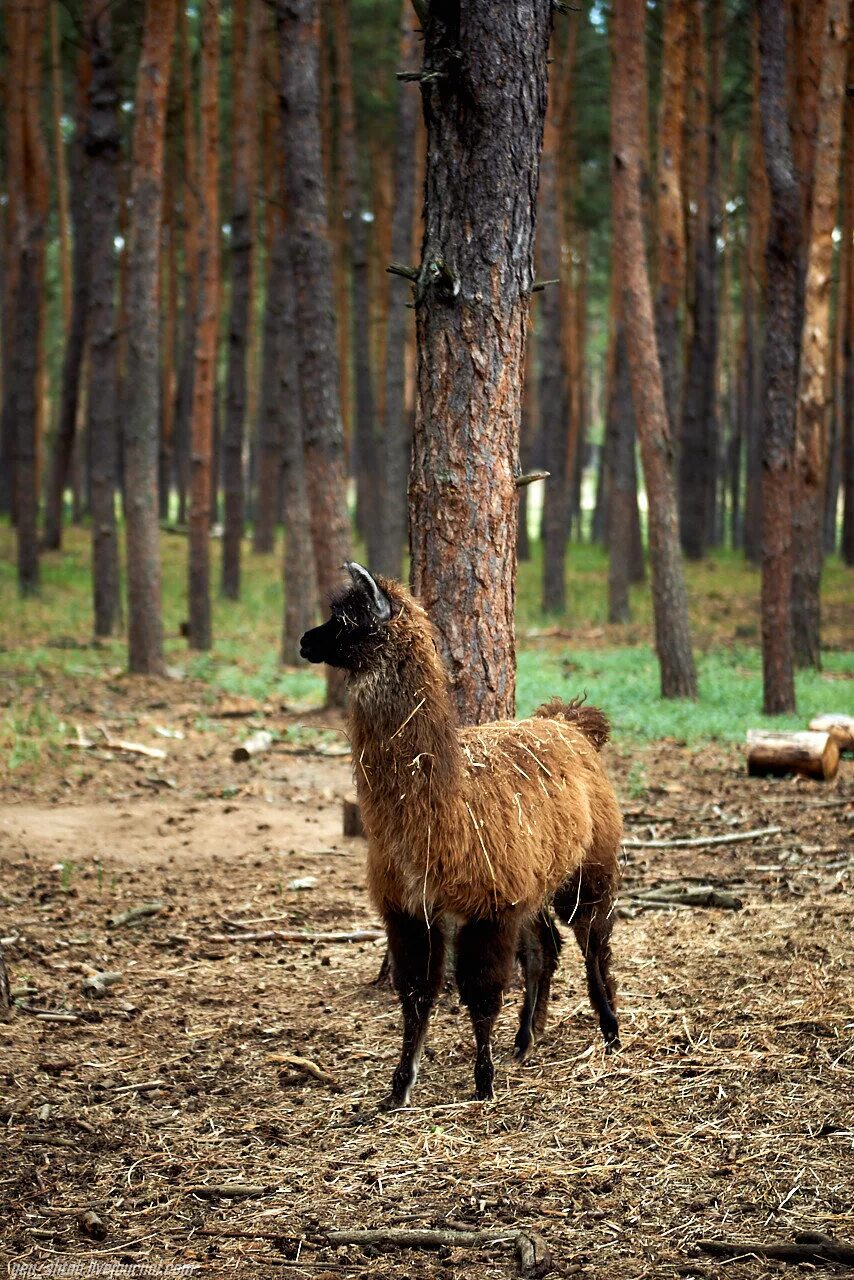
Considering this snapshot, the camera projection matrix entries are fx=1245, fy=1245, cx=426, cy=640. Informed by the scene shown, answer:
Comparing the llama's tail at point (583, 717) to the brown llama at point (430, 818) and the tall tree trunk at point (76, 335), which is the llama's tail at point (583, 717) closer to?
the brown llama at point (430, 818)

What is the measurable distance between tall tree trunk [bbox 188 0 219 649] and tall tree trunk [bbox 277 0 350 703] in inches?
232

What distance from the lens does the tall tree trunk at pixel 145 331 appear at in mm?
14578

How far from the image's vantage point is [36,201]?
67.8 ft

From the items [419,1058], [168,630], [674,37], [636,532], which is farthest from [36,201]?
[419,1058]

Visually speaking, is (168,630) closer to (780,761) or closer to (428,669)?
(780,761)

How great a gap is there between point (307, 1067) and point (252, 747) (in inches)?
257

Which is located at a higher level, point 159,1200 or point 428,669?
point 428,669

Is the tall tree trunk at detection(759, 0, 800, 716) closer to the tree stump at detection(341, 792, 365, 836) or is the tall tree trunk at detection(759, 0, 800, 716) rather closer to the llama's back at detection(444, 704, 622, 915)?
the tree stump at detection(341, 792, 365, 836)

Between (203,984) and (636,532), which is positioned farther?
(636,532)

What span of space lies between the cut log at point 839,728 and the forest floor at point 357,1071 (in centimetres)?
183

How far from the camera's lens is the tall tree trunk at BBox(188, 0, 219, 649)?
1783 centimetres

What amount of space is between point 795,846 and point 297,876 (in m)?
3.26

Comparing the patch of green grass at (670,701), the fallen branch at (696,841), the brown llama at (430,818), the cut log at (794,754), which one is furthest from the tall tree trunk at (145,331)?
the brown llama at (430,818)

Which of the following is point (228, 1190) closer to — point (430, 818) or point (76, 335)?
point (430, 818)
